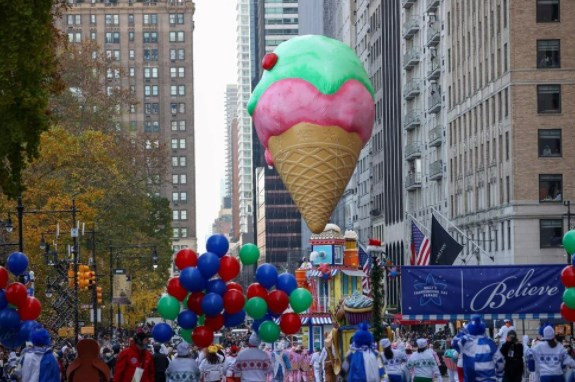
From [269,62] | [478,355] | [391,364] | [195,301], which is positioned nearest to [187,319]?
[195,301]

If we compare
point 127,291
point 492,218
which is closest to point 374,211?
point 127,291

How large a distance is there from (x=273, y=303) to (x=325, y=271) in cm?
3582

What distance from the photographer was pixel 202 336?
29281mm

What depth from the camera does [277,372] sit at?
42.5 metres

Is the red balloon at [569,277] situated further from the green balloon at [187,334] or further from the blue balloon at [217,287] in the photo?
the green balloon at [187,334]

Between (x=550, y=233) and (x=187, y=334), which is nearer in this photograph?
(x=187, y=334)

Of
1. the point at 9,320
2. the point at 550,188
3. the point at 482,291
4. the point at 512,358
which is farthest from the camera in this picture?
the point at 550,188

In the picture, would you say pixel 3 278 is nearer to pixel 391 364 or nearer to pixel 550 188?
pixel 391 364

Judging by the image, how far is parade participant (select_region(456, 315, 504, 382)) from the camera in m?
30.2

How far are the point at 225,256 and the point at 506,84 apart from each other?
5258 centimetres

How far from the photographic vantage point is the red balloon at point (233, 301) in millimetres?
29391

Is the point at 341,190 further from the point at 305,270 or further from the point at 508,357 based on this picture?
the point at 305,270

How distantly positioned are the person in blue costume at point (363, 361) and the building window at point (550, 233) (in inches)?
2118

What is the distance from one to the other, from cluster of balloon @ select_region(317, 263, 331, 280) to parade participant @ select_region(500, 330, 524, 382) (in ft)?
92.8
